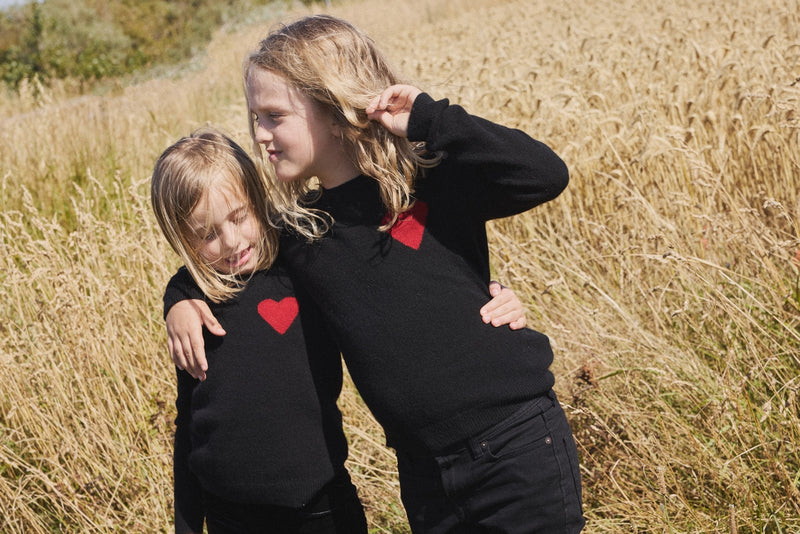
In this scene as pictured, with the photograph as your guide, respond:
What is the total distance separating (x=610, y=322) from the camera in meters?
2.97

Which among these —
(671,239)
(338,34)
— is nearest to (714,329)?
(671,239)

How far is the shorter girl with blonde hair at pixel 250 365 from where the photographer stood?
177 centimetres

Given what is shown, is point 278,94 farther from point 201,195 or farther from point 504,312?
point 504,312

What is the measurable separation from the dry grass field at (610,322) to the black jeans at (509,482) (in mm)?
393

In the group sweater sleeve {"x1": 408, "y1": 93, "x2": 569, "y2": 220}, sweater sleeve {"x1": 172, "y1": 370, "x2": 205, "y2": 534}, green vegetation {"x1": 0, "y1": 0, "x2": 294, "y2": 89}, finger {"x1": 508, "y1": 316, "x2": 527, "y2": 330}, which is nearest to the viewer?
sweater sleeve {"x1": 408, "y1": 93, "x2": 569, "y2": 220}

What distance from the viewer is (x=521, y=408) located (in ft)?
5.22

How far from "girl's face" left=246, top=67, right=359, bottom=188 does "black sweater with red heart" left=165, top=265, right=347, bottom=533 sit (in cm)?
31

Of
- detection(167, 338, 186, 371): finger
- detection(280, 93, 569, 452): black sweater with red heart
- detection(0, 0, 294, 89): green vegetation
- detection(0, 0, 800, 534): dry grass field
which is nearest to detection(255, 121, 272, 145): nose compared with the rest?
detection(280, 93, 569, 452): black sweater with red heart

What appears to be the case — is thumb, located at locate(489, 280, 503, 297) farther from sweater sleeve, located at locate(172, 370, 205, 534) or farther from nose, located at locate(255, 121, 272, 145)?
sweater sleeve, located at locate(172, 370, 205, 534)

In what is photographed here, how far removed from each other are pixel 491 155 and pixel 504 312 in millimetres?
356

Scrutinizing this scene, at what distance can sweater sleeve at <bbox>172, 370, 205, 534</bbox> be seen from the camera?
1.89 m

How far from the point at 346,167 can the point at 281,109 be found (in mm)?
202

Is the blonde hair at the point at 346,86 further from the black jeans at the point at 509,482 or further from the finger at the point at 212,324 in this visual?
the black jeans at the point at 509,482

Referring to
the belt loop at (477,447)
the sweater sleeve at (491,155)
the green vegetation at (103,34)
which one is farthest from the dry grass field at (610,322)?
the green vegetation at (103,34)
